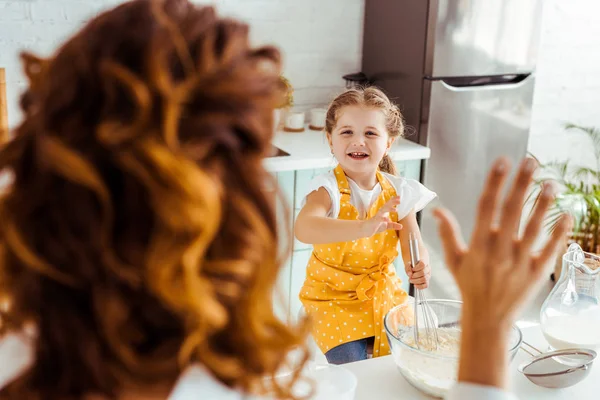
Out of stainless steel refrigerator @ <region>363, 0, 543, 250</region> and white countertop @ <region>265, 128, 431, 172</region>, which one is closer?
white countertop @ <region>265, 128, 431, 172</region>

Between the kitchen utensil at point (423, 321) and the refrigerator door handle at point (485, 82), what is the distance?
1.54 metres

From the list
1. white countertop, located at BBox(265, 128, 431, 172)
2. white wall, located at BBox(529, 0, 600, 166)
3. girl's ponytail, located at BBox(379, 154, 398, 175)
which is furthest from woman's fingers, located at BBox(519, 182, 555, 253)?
white wall, located at BBox(529, 0, 600, 166)

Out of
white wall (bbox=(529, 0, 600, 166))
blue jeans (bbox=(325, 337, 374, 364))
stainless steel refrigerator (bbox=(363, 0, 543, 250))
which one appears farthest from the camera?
white wall (bbox=(529, 0, 600, 166))

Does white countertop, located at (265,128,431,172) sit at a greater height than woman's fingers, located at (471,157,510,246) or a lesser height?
lesser

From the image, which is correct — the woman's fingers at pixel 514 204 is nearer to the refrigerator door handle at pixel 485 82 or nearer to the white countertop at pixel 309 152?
the white countertop at pixel 309 152

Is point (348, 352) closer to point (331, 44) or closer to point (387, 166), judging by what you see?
point (387, 166)

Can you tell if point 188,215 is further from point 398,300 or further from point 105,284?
point 398,300

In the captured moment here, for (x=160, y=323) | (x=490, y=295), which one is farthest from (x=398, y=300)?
(x=160, y=323)

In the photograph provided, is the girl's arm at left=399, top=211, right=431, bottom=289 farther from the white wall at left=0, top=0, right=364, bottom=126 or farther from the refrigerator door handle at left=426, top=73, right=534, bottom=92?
the white wall at left=0, top=0, right=364, bottom=126

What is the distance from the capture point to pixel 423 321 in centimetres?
A: 148

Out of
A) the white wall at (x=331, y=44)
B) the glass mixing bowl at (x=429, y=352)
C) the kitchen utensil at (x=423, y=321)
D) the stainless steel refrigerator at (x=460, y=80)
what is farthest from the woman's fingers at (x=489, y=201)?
the white wall at (x=331, y=44)

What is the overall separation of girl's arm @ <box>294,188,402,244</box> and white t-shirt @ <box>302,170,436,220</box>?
18mm

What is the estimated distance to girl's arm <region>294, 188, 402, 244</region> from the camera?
1628 millimetres

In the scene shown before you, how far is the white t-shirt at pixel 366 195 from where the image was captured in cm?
193
